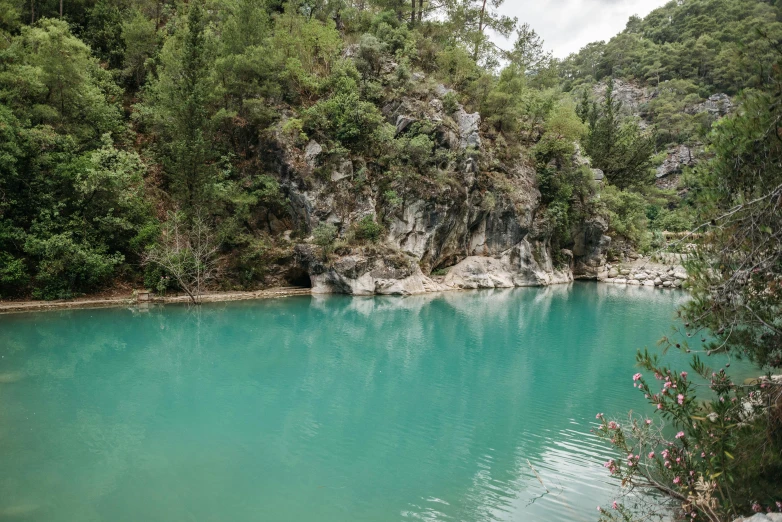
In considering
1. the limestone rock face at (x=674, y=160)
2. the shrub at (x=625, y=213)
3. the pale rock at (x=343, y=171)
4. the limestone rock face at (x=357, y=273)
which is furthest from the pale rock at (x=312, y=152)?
the limestone rock face at (x=674, y=160)

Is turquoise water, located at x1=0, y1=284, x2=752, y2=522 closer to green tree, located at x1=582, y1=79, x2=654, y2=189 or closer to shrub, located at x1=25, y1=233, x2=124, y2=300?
shrub, located at x1=25, y1=233, x2=124, y2=300

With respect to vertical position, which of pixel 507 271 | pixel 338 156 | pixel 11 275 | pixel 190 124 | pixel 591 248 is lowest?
pixel 11 275

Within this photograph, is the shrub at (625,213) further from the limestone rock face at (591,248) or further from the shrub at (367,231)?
the shrub at (367,231)

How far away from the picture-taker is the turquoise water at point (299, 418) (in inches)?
233

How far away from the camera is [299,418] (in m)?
8.76

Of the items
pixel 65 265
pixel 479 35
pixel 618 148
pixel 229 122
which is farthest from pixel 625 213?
pixel 65 265

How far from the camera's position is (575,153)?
3672 cm

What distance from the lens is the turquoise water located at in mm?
5922

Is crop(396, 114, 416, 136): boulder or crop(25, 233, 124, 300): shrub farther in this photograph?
crop(396, 114, 416, 136): boulder

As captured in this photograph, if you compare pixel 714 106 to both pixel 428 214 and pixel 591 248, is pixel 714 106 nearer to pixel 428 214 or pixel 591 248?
pixel 591 248

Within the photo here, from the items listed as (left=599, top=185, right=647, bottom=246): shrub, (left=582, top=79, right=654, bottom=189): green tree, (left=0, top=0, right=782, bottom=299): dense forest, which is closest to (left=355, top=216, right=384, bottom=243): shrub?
(left=0, top=0, right=782, bottom=299): dense forest

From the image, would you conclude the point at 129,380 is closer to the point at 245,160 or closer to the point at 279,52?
the point at 245,160

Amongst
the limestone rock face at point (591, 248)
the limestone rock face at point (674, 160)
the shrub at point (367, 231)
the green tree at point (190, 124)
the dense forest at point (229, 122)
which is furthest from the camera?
the limestone rock face at point (674, 160)

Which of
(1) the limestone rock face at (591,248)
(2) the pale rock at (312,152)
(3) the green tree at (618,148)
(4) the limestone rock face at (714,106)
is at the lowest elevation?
(1) the limestone rock face at (591,248)
